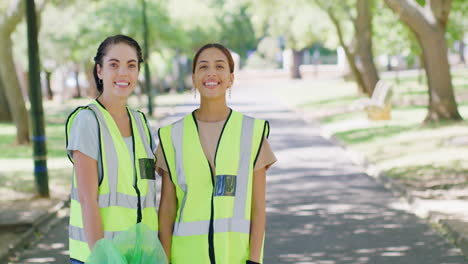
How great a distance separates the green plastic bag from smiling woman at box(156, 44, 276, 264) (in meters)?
0.25

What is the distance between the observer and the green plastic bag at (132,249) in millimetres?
3404

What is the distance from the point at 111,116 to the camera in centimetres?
373

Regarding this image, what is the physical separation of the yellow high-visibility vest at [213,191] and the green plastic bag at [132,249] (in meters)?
0.24

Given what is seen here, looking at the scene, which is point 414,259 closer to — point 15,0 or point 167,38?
point 15,0

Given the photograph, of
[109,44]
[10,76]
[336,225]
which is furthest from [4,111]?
[109,44]

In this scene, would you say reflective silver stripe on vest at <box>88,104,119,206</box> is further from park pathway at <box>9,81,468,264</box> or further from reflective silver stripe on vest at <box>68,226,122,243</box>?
park pathway at <box>9,81,468,264</box>

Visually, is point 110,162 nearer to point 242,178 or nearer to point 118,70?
point 118,70

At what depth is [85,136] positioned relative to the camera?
3613 millimetres

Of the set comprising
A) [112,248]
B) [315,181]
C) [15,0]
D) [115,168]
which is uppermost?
[15,0]

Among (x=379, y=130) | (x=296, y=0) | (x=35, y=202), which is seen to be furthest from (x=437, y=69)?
(x=296, y=0)

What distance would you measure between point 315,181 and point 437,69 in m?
8.50

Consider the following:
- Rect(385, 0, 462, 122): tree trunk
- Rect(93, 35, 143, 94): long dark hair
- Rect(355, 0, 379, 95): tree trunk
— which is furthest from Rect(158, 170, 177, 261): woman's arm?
Rect(355, 0, 379, 95): tree trunk

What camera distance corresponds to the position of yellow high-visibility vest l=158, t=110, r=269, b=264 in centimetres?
371

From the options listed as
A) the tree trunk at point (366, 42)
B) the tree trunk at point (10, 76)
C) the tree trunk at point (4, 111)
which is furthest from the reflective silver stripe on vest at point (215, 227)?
the tree trunk at point (366, 42)
